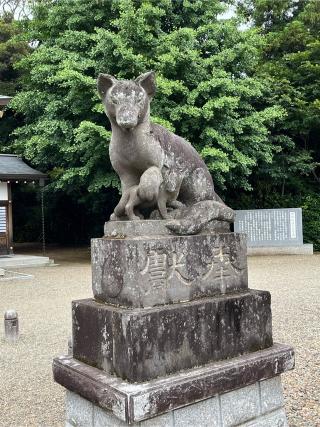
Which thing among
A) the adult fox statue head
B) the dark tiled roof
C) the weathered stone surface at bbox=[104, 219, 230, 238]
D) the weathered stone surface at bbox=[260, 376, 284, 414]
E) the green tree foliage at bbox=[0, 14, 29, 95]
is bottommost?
the weathered stone surface at bbox=[260, 376, 284, 414]

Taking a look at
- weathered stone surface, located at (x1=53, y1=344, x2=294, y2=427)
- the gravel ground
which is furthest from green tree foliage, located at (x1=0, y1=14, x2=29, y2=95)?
weathered stone surface, located at (x1=53, y1=344, x2=294, y2=427)

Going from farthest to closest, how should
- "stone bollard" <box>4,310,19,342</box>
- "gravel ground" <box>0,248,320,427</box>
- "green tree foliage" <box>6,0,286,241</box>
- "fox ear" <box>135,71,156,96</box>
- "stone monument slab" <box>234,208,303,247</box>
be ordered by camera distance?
"stone monument slab" <box>234,208,303,247</box>, "green tree foliage" <box>6,0,286,241</box>, "stone bollard" <box>4,310,19,342</box>, "gravel ground" <box>0,248,320,427</box>, "fox ear" <box>135,71,156,96</box>

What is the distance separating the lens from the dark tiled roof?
15.5 metres

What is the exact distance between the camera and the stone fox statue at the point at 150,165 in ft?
9.66

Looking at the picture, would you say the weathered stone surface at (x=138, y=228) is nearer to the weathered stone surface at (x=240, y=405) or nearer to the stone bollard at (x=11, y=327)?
the weathered stone surface at (x=240, y=405)

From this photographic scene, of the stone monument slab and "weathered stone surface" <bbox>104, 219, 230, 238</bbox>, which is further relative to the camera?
the stone monument slab

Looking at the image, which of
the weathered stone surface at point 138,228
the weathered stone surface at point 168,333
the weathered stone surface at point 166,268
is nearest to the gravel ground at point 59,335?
the weathered stone surface at point 168,333

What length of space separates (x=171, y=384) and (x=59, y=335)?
→ 13.3 feet

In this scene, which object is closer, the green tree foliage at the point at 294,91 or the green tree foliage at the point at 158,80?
the green tree foliage at the point at 158,80

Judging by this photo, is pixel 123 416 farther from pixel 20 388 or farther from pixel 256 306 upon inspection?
pixel 20 388

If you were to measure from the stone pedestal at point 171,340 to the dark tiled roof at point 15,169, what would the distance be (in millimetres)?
13302

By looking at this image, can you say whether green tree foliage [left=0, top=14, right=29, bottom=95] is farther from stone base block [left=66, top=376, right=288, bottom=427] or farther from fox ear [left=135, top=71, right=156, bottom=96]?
stone base block [left=66, top=376, right=288, bottom=427]

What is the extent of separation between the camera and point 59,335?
6.29 metres

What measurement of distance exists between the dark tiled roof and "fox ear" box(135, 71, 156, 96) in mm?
13299
